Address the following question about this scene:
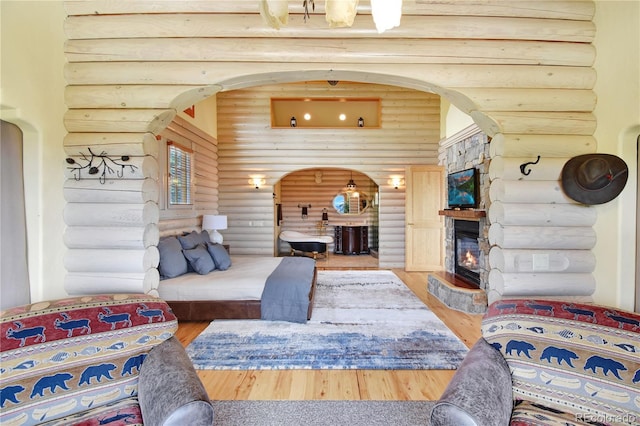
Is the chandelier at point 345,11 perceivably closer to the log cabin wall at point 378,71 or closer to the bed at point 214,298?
the log cabin wall at point 378,71

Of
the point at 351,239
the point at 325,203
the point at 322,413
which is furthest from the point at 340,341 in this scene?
the point at 325,203

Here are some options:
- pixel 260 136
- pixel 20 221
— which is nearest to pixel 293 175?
pixel 260 136

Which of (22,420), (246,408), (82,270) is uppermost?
(82,270)

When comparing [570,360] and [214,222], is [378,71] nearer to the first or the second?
[570,360]

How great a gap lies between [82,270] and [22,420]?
3.76 feet

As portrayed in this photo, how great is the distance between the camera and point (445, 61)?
2156 millimetres

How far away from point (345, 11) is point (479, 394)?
183cm

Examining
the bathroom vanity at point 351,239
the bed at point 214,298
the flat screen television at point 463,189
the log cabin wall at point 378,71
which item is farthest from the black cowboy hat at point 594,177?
the bathroom vanity at point 351,239

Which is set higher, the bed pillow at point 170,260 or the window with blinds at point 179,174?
the window with blinds at point 179,174

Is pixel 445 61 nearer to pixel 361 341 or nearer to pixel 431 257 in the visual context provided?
pixel 361 341

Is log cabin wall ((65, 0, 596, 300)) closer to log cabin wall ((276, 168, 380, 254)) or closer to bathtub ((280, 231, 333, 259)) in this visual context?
bathtub ((280, 231, 333, 259))

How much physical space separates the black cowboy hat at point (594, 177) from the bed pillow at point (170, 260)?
432 cm

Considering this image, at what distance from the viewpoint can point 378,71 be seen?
218 cm

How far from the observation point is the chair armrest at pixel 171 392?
1210mm
